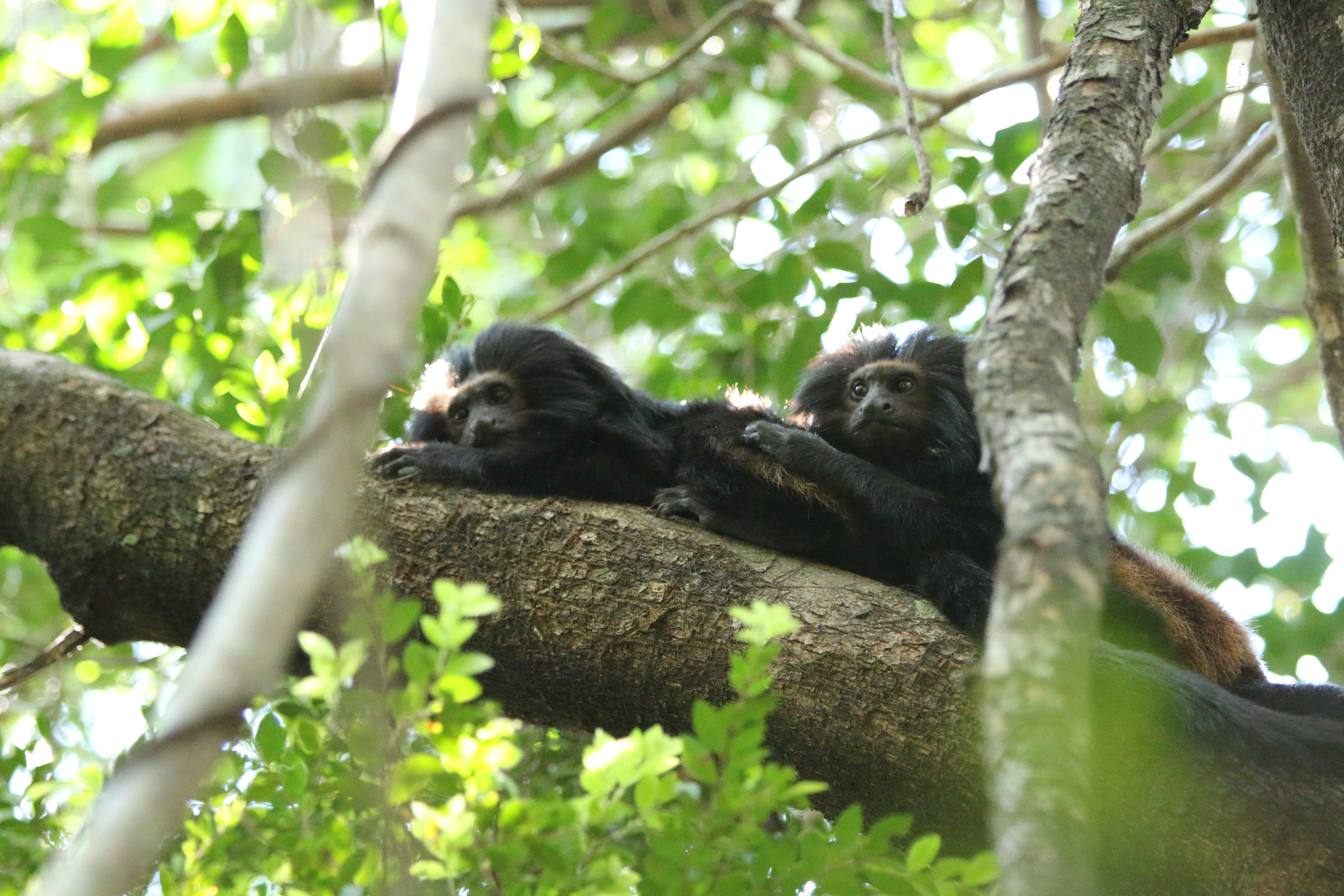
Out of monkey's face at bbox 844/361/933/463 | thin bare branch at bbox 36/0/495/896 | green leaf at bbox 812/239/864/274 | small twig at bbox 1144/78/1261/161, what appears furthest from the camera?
green leaf at bbox 812/239/864/274

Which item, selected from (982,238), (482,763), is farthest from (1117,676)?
(982,238)

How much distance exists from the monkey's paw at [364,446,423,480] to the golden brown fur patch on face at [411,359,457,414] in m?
1.12

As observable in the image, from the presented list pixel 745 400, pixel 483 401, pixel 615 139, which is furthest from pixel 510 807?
pixel 615 139

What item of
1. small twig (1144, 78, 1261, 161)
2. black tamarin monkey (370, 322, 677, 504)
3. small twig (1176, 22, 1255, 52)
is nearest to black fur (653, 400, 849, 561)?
black tamarin monkey (370, 322, 677, 504)

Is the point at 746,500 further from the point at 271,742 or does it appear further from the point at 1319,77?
the point at 1319,77

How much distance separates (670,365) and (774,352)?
785mm

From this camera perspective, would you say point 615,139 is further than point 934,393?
Yes

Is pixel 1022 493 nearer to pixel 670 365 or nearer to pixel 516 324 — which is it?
pixel 516 324

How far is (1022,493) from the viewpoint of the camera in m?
1.50

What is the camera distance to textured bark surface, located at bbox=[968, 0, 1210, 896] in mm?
1353

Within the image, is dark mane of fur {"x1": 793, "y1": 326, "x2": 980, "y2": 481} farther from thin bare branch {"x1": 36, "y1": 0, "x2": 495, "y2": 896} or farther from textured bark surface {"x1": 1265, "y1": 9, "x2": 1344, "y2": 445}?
thin bare branch {"x1": 36, "y1": 0, "x2": 495, "y2": 896}

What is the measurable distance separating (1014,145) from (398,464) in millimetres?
3144

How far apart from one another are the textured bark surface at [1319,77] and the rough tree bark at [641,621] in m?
1.52

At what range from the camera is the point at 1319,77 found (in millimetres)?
3291
